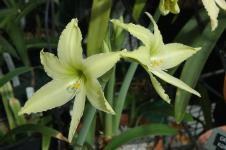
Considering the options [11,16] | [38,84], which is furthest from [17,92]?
[11,16]

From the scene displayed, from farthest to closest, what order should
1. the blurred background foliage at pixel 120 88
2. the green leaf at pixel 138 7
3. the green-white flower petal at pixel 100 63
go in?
the green leaf at pixel 138 7 → the blurred background foliage at pixel 120 88 → the green-white flower petal at pixel 100 63

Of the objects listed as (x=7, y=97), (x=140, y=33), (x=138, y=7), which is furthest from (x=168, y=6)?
(x=7, y=97)

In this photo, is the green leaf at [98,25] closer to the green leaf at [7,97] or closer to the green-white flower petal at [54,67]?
the green-white flower petal at [54,67]

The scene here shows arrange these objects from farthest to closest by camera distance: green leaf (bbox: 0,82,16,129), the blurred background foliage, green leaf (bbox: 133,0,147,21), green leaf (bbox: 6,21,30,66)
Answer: green leaf (bbox: 6,21,30,66) < green leaf (bbox: 0,82,16,129) < green leaf (bbox: 133,0,147,21) < the blurred background foliage

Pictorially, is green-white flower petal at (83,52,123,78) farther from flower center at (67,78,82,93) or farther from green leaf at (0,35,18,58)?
green leaf at (0,35,18,58)

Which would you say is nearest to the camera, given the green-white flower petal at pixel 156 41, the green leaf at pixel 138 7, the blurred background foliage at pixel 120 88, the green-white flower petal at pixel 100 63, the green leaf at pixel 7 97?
the green-white flower petal at pixel 100 63

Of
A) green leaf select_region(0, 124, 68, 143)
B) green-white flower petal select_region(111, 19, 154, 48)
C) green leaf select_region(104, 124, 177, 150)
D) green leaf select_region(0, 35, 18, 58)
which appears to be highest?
green-white flower petal select_region(111, 19, 154, 48)

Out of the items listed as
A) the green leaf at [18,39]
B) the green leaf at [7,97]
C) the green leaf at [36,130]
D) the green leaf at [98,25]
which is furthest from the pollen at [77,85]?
the green leaf at [18,39]

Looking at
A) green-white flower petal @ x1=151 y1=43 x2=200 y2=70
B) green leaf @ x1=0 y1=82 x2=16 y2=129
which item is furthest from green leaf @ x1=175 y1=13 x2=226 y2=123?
green leaf @ x1=0 y1=82 x2=16 y2=129
